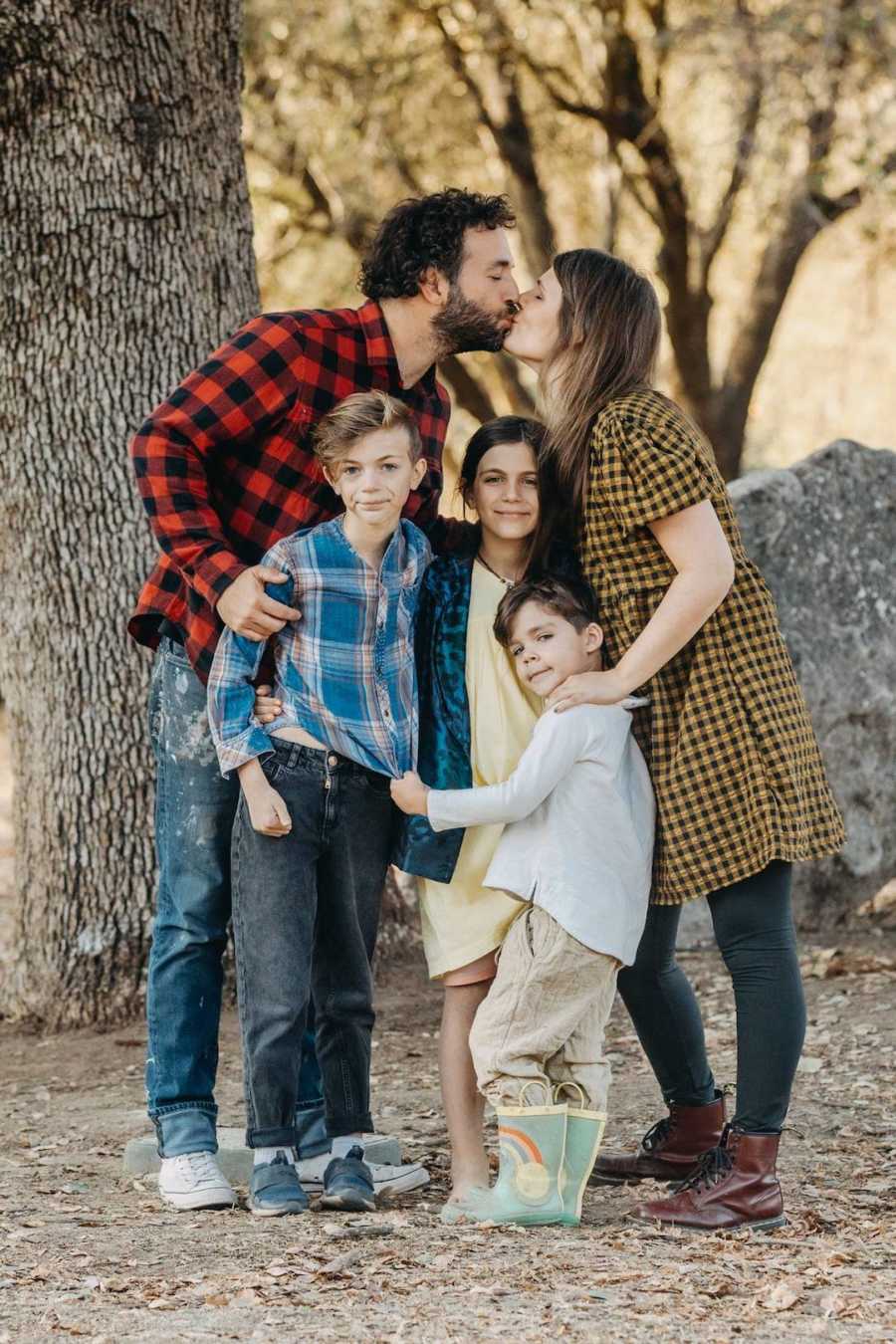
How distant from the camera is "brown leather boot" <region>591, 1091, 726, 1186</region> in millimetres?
3521

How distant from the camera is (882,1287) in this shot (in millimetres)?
2768

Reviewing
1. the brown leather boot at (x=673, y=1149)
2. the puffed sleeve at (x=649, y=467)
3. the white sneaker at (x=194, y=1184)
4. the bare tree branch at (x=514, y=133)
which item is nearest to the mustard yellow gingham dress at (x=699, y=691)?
the puffed sleeve at (x=649, y=467)

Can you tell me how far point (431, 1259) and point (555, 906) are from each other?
683 mm

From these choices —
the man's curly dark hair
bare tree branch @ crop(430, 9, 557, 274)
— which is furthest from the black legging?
bare tree branch @ crop(430, 9, 557, 274)

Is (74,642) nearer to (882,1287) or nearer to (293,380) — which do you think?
(293,380)

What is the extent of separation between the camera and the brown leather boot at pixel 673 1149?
352 cm

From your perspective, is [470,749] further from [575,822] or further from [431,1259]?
[431,1259]

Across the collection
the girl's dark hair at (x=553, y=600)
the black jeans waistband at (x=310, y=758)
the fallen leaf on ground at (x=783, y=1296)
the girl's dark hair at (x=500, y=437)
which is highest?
the girl's dark hair at (x=500, y=437)

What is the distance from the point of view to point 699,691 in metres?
3.17

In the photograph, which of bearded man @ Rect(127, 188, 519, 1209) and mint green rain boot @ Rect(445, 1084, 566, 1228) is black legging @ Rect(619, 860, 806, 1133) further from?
bearded man @ Rect(127, 188, 519, 1209)

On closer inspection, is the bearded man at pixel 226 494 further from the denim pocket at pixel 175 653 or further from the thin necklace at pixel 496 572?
the thin necklace at pixel 496 572

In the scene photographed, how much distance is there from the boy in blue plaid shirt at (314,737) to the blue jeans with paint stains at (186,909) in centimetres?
17

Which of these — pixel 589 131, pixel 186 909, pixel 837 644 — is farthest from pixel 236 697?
pixel 589 131

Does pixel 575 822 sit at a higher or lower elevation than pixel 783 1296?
higher
